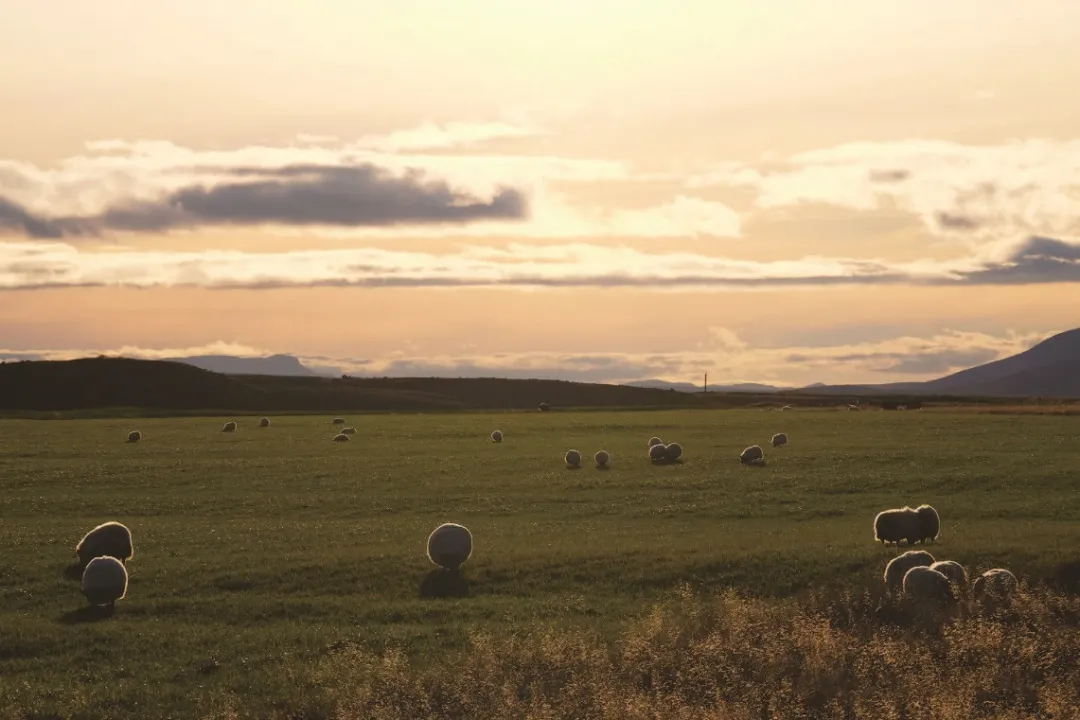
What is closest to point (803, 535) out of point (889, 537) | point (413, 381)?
point (889, 537)

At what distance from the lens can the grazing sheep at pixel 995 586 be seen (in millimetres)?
21406

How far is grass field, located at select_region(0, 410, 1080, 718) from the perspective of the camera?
19.0 meters

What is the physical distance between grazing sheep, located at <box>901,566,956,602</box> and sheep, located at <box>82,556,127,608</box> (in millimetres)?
16520

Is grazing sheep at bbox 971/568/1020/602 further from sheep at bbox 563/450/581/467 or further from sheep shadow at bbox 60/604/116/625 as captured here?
sheep at bbox 563/450/581/467

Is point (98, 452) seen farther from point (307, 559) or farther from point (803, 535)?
point (803, 535)

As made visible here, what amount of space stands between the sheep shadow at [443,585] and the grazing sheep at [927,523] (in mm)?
12390

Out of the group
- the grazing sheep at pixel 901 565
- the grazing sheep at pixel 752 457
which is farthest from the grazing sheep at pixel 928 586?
the grazing sheep at pixel 752 457

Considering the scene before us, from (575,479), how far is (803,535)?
1520 cm

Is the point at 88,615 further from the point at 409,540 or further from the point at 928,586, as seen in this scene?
the point at 928,586

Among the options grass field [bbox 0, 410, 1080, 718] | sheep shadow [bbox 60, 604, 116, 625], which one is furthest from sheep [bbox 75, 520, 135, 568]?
sheep shadow [bbox 60, 604, 116, 625]

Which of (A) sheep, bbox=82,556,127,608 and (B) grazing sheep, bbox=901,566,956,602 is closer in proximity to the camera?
Result: (B) grazing sheep, bbox=901,566,956,602

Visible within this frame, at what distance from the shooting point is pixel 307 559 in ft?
87.4

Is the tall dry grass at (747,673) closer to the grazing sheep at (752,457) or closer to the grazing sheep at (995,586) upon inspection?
the grazing sheep at (995,586)

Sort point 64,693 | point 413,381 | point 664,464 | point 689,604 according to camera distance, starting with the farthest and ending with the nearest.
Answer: point 413,381 → point 664,464 → point 689,604 → point 64,693
